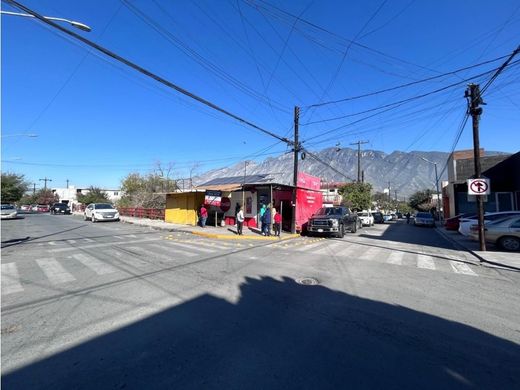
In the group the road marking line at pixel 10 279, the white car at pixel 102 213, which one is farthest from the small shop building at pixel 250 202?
the road marking line at pixel 10 279

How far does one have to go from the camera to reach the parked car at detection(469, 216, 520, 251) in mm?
13008

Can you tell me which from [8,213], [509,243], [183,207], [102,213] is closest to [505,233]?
[509,243]

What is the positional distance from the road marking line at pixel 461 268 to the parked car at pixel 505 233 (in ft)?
14.7

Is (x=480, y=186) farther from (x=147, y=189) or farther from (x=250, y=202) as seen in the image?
(x=147, y=189)

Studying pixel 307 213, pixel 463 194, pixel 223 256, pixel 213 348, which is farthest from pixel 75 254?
pixel 463 194

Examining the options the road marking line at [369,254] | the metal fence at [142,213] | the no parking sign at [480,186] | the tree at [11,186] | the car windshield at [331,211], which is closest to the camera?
the road marking line at [369,254]

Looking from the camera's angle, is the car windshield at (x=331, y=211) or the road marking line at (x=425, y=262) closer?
the road marking line at (x=425, y=262)

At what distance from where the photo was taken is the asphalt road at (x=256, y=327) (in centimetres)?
337

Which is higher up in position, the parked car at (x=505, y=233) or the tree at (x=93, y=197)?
the tree at (x=93, y=197)

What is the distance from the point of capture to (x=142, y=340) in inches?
165

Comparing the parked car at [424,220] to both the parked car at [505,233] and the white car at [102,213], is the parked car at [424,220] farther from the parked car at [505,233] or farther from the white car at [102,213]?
the white car at [102,213]

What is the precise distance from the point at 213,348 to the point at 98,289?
154 inches

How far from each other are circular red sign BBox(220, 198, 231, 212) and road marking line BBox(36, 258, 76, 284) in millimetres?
13927

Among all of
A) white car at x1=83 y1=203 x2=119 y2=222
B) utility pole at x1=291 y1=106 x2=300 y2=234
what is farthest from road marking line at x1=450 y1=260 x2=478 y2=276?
white car at x1=83 y1=203 x2=119 y2=222
